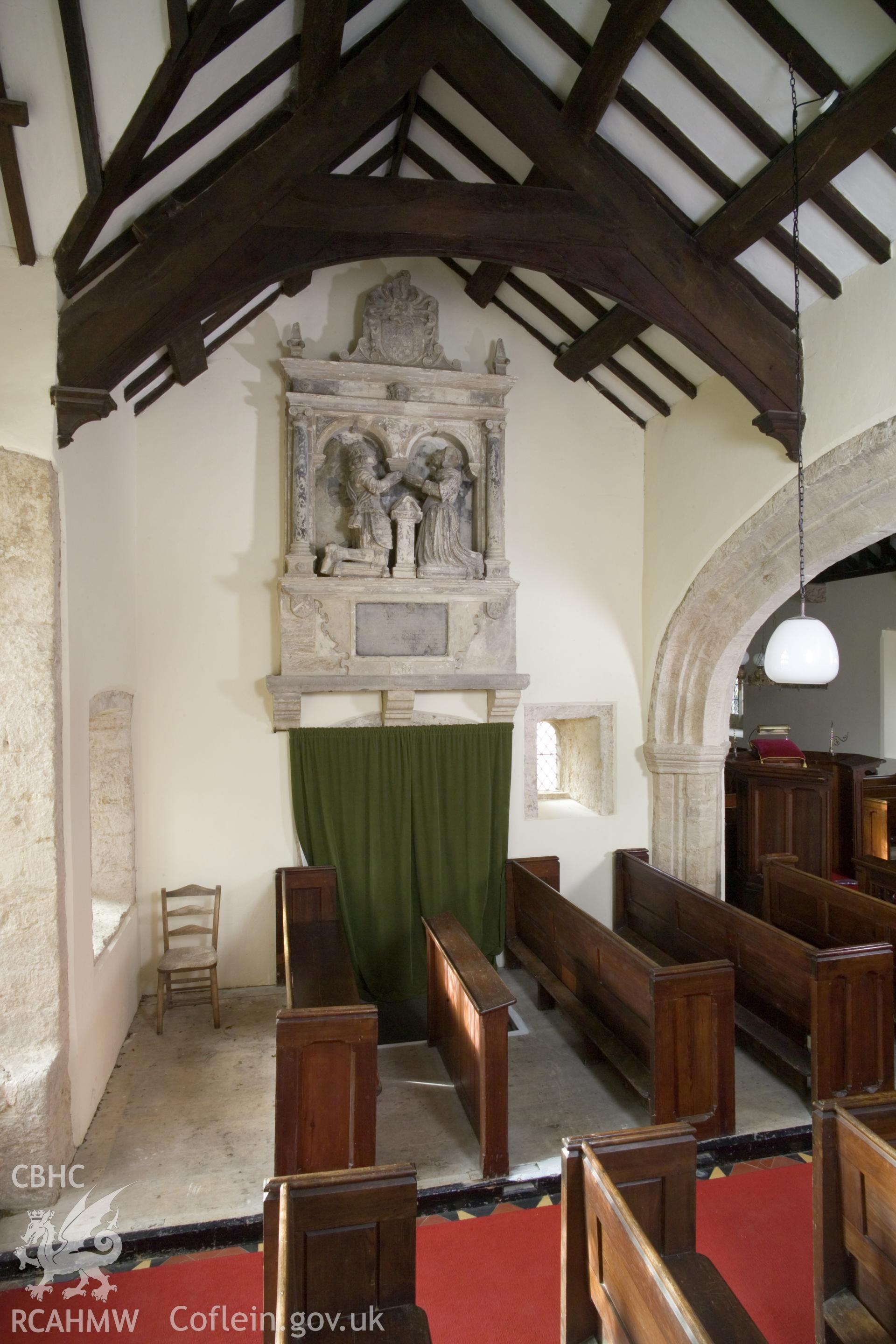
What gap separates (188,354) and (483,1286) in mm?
5132

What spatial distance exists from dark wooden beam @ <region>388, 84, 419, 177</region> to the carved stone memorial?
2.25 ft

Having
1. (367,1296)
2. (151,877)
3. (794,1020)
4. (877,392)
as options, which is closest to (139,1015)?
(151,877)

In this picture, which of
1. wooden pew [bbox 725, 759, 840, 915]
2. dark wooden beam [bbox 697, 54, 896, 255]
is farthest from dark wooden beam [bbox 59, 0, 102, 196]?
wooden pew [bbox 725, 759, 840, 915]

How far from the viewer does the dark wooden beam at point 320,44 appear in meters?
3.15

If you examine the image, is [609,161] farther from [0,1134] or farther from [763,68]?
[0,1134]

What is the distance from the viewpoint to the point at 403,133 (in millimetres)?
5289

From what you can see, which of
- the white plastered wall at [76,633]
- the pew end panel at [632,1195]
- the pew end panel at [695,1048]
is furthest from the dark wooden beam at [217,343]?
the pew end panel at [632,1195]

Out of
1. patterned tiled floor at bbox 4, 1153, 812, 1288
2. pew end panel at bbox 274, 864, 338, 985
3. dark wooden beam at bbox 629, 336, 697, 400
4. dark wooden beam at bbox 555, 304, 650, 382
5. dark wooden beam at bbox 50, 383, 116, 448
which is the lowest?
patterned tiled floor at bbox 4, 1153, 812, 1288

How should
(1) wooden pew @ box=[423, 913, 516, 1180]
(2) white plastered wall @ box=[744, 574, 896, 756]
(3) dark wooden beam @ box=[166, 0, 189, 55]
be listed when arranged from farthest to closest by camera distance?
(2) white plastered wall @ box=[744, 574, 896, 756]
(1) wooden pew @ box=[423, 913, 516, 1180]
(3) dark wooden beam @ box=[166, 0, 189, 55]

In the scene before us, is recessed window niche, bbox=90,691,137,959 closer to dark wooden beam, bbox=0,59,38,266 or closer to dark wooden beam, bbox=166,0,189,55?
dark wooden beam, bbox=0,59,38,266

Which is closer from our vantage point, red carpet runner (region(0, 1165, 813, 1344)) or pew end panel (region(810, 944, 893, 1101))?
red carpet runner (region(0, 1165, 813, 1344))

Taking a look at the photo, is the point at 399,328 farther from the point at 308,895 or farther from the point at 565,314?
the point at 308,895

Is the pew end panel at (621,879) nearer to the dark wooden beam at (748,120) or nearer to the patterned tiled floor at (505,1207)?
the patterned tiled floor at (505,1207)

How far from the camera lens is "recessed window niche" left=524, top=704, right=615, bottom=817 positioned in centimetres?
655
